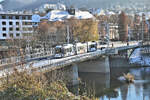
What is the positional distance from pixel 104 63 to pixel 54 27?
24368 mm

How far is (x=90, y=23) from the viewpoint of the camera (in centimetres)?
8000

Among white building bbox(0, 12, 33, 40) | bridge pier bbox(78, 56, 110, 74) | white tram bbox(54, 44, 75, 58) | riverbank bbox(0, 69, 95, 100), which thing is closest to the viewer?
riverbank bbox(0, 69, 95, 100)

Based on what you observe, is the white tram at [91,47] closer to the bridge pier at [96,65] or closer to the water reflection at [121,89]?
the bridge pier at [96,65]

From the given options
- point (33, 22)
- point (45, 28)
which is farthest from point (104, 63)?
point (33, 22)

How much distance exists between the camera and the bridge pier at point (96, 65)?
59.6 metres

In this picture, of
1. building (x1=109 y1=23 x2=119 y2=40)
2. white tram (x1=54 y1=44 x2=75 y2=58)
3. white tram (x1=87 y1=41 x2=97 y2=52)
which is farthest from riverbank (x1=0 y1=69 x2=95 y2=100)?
building (x1=109 y1=23 x2=119 y2=40)

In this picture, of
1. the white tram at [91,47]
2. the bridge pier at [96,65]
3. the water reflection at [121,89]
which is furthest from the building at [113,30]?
the water reflection at [121,89]

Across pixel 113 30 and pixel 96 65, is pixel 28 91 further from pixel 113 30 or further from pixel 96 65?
pixel 113 30

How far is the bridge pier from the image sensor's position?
59.6m

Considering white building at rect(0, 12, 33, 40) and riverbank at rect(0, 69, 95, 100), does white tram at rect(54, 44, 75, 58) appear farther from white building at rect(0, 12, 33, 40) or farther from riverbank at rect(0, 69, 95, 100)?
riverbank at rect(0, 69, 95, 100)

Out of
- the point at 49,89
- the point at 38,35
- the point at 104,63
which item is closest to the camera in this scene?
the point at 49,89

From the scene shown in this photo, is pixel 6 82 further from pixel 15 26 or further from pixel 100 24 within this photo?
pixel 100 24

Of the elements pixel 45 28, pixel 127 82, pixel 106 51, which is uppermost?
pixel 45 28

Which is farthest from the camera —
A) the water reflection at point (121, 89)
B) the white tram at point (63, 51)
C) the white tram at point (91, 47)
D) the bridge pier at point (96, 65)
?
the white tram at point (91, 47)
